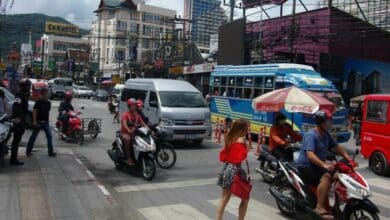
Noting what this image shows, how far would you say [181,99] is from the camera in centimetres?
1622

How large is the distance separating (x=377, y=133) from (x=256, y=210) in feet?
19.3

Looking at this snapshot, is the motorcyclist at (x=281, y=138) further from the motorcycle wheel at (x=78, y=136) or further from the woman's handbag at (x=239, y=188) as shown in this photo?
the motorcycle wheel at (x=78, y=136)

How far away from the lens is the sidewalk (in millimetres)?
7262

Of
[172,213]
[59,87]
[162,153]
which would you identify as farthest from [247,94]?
[59,87]

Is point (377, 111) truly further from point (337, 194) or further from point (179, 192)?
point (337, 194)

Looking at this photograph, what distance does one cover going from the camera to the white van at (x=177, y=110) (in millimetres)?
15375

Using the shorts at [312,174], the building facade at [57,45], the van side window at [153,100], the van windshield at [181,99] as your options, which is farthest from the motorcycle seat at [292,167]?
the building facade at [57,45]

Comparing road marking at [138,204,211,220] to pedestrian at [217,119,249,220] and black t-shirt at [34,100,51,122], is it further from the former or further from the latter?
black t-shirt at [34,100,51,122]

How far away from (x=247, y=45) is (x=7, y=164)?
2511 cm

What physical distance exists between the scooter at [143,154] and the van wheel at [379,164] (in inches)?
227

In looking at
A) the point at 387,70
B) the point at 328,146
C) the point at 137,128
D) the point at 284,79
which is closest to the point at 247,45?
the point at 387,70

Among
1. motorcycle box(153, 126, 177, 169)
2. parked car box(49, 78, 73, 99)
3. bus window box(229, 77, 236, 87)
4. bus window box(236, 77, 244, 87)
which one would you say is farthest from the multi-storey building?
motorcycle box(153, 126, 177, 169)

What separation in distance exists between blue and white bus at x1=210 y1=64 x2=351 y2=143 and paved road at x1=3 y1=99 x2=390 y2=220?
2.58 meters

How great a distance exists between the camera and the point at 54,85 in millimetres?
54375
